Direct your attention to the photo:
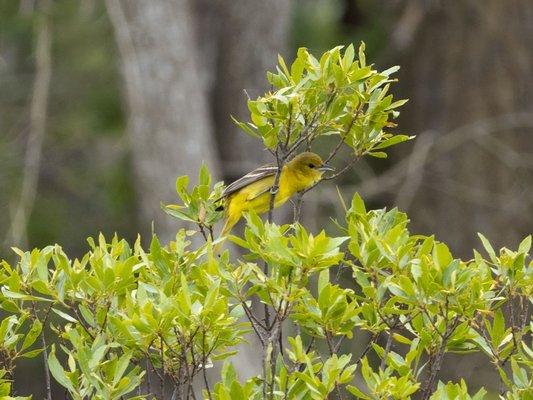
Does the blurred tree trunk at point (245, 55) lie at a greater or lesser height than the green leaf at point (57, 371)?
greater

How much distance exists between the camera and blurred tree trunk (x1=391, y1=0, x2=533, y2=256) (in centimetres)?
890

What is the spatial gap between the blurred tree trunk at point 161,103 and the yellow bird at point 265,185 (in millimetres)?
3383

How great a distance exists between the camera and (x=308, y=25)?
11.3 m

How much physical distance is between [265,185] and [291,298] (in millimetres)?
1895

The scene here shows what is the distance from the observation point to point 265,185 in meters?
4.40

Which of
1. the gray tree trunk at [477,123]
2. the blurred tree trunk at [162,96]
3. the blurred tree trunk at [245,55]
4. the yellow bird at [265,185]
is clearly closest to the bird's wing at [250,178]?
the yellow bird at [265,185]

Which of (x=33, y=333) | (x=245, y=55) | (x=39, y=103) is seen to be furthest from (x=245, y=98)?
(x=33, y=333)

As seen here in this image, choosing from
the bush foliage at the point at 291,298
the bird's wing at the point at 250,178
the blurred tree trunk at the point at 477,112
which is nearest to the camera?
the bush foliage at the point at 291,298

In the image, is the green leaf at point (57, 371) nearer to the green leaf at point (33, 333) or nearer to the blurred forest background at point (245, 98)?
the green leaf at point (33, 333)

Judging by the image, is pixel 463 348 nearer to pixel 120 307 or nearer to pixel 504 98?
pixel 120 307

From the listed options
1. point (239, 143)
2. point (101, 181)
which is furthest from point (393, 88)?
point (101, 181)

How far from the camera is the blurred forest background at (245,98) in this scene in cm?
787

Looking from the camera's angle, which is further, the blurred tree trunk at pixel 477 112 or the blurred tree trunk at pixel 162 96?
the blurred tree trunk at pixel 477 112

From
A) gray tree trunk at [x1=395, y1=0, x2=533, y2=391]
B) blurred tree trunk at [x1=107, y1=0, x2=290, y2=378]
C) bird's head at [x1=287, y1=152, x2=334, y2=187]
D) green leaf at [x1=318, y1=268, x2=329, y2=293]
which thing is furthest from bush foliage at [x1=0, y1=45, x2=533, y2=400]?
gray tree trunk at [x1=395, y1=0, x2=533, y2=391]
